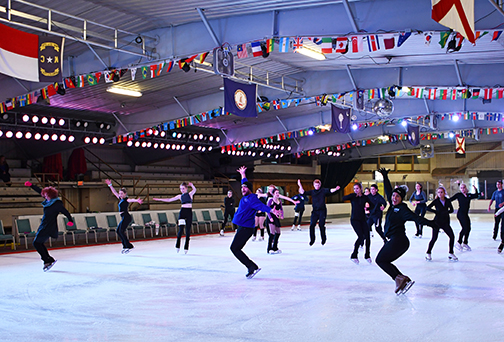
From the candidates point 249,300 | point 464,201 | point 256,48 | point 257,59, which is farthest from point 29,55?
point 464,201

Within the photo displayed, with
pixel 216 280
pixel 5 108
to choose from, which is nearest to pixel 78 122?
pixel 5 108

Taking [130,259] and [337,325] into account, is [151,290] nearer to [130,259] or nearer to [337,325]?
[337,325]

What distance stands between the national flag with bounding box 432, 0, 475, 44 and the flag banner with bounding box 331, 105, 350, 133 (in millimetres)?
10300

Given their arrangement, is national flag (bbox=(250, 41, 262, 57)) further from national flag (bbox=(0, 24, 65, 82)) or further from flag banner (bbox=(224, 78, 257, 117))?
national flag (bbox=(0, 24, 65, 82))

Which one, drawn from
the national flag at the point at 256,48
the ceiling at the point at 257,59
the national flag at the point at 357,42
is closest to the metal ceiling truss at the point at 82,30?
the ceiling at the point at 257,59

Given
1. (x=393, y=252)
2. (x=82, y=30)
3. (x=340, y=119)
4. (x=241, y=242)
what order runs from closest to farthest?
1. (x=393, y=252)
2. (x=241, y=242)
3. (x=82, y=30)
4. (x=340, y=119)

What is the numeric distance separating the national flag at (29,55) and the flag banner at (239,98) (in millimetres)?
4106

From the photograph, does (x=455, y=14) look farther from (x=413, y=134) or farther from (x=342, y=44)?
(x=413, y=134)

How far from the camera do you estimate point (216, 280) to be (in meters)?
7.89

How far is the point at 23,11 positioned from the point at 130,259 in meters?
5.55

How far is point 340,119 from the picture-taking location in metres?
16.4

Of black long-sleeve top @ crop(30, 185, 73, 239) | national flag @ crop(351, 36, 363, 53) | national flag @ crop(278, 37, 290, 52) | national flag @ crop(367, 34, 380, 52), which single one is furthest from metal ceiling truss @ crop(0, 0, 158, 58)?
national flag @ crop(367, 34, 380, 52)

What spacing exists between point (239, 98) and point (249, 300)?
7.03 metres

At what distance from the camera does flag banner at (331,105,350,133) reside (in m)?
16.0
